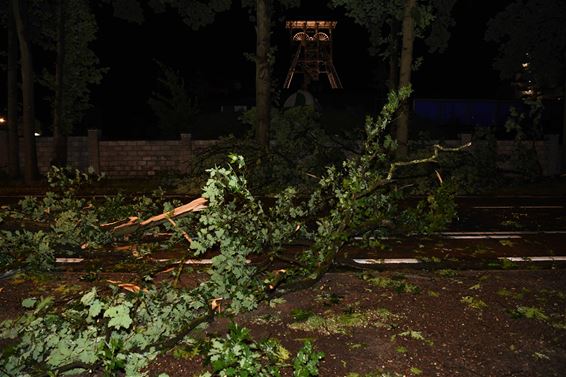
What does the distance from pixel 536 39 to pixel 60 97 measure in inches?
693

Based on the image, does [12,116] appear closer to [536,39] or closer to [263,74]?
[263,74]

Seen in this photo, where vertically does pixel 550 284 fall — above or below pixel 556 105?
below

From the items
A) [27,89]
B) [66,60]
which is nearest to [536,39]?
[66,60]

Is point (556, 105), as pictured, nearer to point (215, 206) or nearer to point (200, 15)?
point (200, 15)

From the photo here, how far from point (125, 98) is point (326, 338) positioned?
34135 mm

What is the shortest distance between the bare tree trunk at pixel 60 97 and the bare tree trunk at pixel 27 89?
3.92 ft

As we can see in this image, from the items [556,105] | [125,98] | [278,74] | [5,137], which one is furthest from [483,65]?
[5,137]

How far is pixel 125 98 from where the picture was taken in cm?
3600

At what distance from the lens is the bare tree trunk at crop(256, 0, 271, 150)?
1561cm

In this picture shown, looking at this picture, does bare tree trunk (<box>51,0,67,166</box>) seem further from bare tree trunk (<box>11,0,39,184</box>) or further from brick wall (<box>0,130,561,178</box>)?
bare tree trunk (<box>11,0,39,184</box>)

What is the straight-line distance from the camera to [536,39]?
20.3 m

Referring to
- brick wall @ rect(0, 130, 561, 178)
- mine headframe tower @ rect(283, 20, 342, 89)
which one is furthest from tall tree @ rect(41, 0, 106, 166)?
mine headframe tower @ rect(283, 20, 342, 89)

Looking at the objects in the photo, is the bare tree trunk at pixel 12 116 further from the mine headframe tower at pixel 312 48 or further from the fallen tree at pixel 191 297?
the mine headframe tower at pixel 312 48

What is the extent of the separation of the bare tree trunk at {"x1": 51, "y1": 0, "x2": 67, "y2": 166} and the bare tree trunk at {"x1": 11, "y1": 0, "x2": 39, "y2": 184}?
119cm
